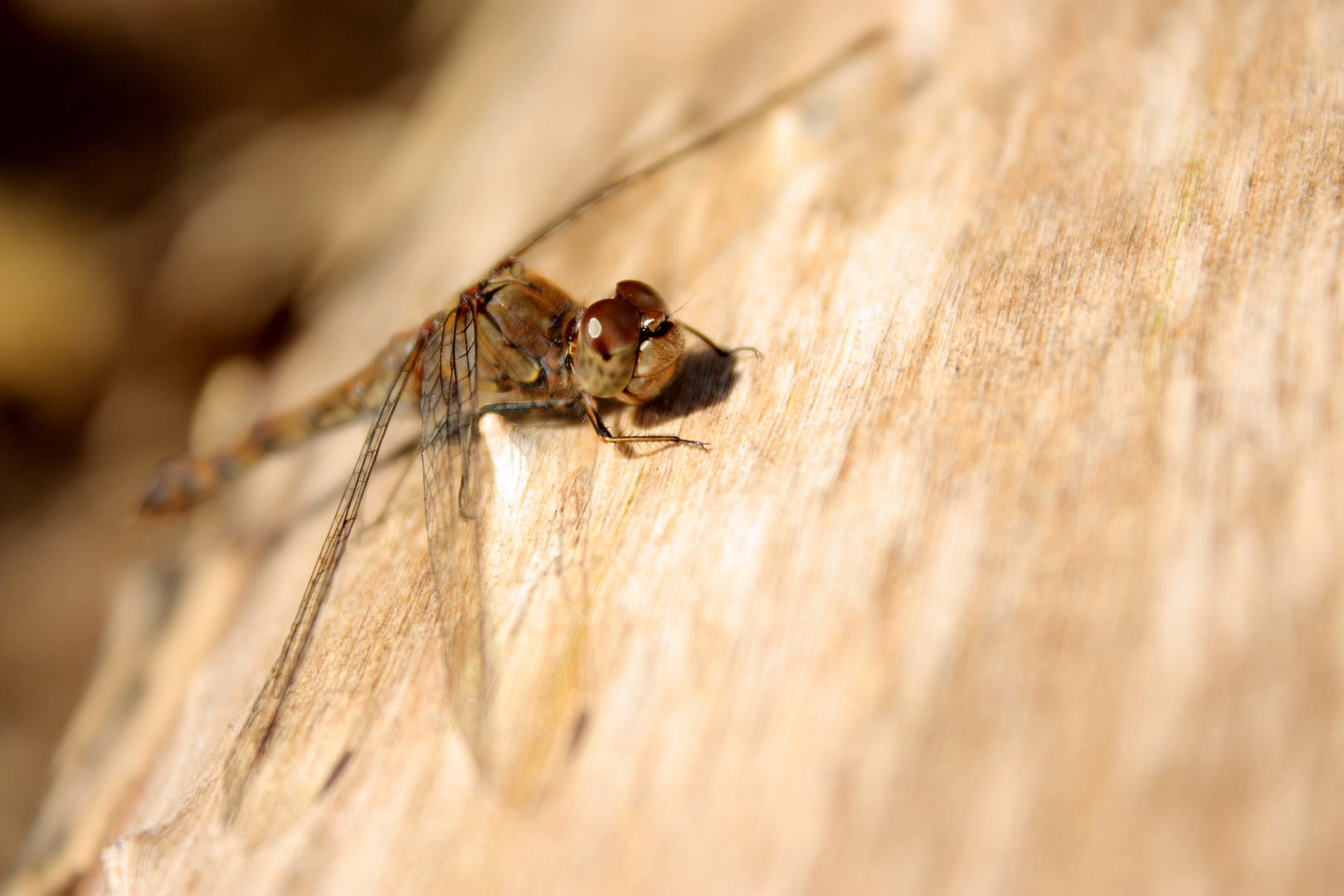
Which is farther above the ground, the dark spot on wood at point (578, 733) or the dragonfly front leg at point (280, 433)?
the dragonfly front leg at point (280, 433)

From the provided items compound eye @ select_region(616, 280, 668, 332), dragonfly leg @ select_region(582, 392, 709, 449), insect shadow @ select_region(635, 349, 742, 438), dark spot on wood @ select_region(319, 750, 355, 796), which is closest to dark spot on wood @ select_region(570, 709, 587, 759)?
dark spot on wood @ select_region(319, 750, 355, 796)

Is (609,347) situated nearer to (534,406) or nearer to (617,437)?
(617,437)

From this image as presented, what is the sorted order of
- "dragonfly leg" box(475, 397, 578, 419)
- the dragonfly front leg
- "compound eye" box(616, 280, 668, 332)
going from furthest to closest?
the dragonfly front leg < "dragonfly leg" box(475, 397, 578, 419) < "compound eye" box(616, 280, 668, 332)

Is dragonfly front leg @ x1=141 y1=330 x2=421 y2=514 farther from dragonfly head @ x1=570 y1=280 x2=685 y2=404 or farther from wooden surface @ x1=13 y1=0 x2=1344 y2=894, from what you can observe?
dragonfly head @ x1=570 y1=280 x2=685 y2=404

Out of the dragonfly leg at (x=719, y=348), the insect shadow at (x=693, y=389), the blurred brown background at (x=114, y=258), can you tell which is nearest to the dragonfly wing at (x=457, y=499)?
the insect shadow at (x=693, y=389)

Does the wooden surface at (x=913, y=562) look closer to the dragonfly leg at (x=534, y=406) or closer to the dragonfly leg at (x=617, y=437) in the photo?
the dragonfly leg at (x=617, y=437)

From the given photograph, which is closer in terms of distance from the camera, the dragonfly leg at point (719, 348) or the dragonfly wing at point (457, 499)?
the dragonfly wing at point (457, 499)

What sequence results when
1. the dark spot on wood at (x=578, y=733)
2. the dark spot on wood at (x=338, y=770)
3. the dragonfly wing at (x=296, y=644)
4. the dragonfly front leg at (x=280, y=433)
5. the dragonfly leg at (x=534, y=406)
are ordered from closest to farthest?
1. the dark spot on wood at (x=578, y=733)
2. the dark spot on wood at (x=338, y=770)
3. the dragonfly wing at (x=296, y=644)
4. the dragonfly leg at (x=534, y=406)
5. the dragonfly front leg at (x=280, y=433)

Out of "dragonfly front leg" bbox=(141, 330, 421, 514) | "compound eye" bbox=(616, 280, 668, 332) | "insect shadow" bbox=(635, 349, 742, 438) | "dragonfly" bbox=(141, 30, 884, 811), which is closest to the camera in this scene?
"dragonfly" bbox=(141, 30, 884, 811)
